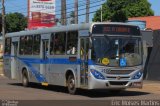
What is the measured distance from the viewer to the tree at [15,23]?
93.4 m

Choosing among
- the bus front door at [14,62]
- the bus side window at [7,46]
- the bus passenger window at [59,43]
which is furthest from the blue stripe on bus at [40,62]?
the bus side window at [7,46]

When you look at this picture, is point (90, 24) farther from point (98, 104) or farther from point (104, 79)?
point (98, 104)

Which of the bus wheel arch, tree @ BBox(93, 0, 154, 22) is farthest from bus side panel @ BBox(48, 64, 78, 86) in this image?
tree @ BBox(93, 0, 154, 22)

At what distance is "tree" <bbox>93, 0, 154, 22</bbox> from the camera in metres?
72.3

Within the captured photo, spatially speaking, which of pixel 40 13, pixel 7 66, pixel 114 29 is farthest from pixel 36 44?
pixel 40 13

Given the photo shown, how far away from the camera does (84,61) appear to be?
20.9m

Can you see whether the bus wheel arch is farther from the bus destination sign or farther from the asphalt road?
the bus destination sign

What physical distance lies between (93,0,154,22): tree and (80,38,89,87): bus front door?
155 feet

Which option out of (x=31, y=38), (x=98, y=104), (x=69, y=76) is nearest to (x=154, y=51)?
(x=31, y=38)

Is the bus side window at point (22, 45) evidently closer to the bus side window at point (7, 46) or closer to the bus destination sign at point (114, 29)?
the bus side window at point (7, 46)

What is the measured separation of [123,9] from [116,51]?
180 feet

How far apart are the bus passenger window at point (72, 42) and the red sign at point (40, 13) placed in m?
26.7

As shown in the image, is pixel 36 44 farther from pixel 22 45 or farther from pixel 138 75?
pixel 138 75

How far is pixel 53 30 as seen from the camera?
2389 cm
